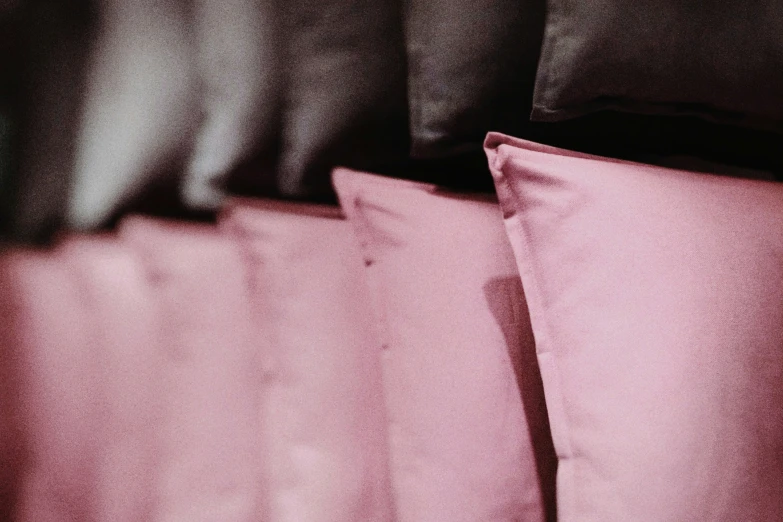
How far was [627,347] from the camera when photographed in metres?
0.55

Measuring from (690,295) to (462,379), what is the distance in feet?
0.70

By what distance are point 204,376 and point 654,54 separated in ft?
1.76

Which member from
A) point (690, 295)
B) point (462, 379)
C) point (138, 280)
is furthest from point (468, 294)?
point (138, 280)

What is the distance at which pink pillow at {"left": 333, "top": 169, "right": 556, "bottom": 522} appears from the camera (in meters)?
0.61

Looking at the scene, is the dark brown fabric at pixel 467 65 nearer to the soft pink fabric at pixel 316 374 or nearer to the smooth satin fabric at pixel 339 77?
the smooth satin fabric at pixel 339 77

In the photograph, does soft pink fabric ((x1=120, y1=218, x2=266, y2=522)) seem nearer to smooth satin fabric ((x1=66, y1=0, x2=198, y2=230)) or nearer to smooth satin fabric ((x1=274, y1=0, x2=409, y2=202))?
smooth satin fabric ((x1=66, y1=0, x2=198, y2=230))

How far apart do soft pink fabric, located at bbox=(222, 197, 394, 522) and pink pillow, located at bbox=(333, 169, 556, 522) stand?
0.03 metres

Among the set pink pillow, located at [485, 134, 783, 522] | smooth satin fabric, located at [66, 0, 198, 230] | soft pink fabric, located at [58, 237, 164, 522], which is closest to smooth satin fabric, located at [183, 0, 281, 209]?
smooth satin fabric, located at [66, 0, 198, 230]

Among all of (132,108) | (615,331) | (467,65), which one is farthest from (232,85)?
(615,331)

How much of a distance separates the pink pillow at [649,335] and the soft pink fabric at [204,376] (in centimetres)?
30

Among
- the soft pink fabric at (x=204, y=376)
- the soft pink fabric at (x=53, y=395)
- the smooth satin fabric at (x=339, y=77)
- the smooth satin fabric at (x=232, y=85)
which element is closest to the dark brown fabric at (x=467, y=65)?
the smooth satin fabric at (x=339, y=77)

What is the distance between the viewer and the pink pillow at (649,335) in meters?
0.55

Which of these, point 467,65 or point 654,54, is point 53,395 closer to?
point 467,65

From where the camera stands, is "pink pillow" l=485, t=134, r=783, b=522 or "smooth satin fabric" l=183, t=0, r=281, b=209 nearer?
"pink pillow" l=485, t=134, r=783, b=522
